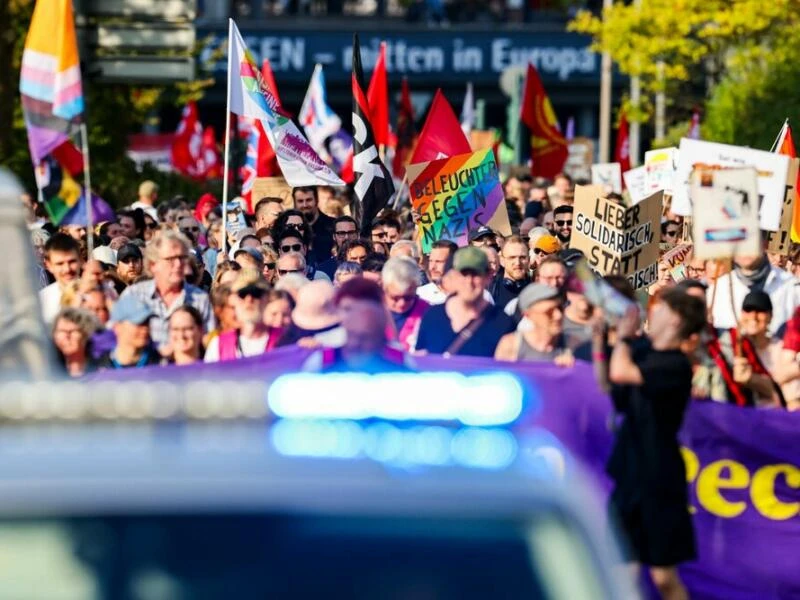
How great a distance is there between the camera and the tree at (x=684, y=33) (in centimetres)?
3123

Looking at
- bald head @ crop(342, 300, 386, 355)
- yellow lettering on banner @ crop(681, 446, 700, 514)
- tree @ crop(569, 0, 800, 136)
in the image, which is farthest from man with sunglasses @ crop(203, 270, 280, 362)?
tree @ crop(569, 0, 800, 136)

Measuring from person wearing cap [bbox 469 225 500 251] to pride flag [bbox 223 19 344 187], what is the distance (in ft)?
3.96

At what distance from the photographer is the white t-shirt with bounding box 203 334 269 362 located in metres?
8.85

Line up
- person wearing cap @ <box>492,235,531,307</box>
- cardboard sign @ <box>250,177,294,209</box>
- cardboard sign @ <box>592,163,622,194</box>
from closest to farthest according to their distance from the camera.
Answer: person wearing cap @ <box>492,235,531,307</box>, cardboard sign @ <box>250,177,294,209</box>, cardboard sign @ <box>592,163,622,194</box>

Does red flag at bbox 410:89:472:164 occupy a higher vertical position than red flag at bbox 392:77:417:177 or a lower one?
higher

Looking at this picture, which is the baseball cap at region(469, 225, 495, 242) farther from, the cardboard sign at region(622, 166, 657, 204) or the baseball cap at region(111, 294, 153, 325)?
the baseball cap at region(111, 294, 153, 325)

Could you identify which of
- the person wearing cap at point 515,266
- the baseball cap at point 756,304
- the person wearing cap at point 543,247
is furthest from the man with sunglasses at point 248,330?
the person wearing cap at point 543,247

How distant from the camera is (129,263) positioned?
1312 centimetres

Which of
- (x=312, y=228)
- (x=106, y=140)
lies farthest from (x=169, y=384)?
(x=106, y=140)

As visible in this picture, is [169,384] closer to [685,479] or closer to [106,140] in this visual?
[685,479]

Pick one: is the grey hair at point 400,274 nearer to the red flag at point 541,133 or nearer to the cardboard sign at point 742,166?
the cardboard sign at point 742,166

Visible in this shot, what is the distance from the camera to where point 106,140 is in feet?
102

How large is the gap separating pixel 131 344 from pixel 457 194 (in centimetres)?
736

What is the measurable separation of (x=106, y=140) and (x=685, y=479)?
24.6 metres
